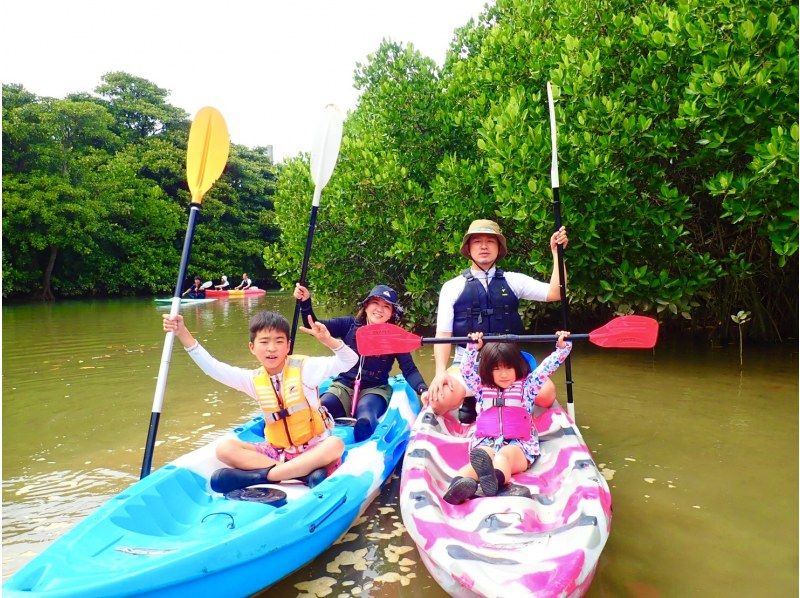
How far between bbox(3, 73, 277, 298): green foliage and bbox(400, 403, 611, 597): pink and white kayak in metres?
18.3

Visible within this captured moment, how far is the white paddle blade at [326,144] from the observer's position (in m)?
4.65

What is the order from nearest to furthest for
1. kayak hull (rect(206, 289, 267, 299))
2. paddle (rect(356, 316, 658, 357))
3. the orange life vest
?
the orange life vest < paddle (rect(356, 316, 658, 357)) < kayak hull (rect(206, 289, 267, 299))

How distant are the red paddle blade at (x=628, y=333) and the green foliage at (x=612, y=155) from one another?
2270 millimetres

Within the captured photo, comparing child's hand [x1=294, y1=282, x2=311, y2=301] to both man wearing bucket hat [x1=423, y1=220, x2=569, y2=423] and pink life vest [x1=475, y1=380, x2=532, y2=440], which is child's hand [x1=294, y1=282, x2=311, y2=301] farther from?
pink life vest [x1=475, y1=380, x2=532, y2=440]

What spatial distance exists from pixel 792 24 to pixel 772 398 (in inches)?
127

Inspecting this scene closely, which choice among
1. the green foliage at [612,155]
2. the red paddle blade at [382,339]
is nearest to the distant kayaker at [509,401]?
the red paddle blade at [382,339]

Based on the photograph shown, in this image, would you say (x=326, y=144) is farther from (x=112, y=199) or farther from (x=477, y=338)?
(x=112, y=199)

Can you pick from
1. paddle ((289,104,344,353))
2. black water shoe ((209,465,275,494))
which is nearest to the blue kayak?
black water shoe ((209,465,275,494))

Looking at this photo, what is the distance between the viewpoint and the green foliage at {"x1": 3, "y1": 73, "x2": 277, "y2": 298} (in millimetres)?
18516

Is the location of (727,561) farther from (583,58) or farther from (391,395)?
(583,58)

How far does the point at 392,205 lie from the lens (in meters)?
8.48

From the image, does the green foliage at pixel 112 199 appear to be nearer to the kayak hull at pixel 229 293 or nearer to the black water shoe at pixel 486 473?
the kayak hull at pixel 229 293

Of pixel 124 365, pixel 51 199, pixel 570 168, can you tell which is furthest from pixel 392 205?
pixel 51 199

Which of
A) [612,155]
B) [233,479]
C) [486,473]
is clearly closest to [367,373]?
[233,479]
